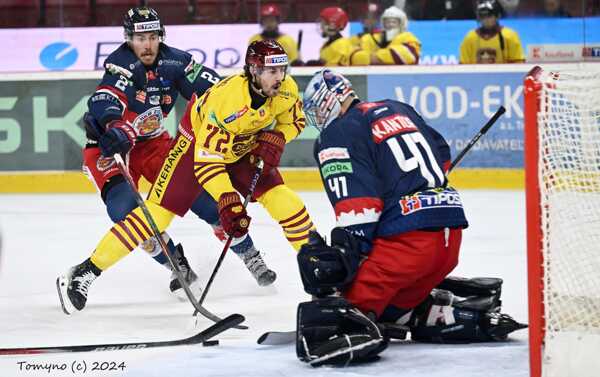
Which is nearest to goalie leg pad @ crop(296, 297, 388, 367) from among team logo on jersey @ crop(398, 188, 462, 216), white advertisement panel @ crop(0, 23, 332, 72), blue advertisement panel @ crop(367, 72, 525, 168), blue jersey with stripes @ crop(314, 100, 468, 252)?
blue jersey with stripes @ crop(314, 100, 468, 252)

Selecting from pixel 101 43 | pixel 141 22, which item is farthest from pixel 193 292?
pixel 101 43

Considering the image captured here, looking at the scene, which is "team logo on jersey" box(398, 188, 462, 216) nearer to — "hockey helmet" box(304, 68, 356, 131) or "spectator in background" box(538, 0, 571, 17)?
"hockey helmet" box(304, 68, 356, 131)

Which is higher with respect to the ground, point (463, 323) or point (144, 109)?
point (144, 109)

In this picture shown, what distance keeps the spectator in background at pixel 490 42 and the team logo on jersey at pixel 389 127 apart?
496 centimetres

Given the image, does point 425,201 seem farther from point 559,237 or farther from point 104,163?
point 104,163

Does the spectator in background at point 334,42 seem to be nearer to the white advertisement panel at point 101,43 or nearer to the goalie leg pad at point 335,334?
the white advertisement panel at point 101,43

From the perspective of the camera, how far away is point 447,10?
920 cm

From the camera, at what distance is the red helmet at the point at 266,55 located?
4.34 meters

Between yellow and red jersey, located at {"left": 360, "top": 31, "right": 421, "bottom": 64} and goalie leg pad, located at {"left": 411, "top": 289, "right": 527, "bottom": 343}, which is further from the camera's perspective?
yellow and red jersey, located at {"left": 360, "top": 31, "right": 421, "bottom": 64}

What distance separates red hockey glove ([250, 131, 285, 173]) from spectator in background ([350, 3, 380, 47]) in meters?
4.31

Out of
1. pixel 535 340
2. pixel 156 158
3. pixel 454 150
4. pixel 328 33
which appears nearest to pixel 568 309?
pixel 535 340

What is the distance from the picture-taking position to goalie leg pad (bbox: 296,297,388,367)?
3352mm

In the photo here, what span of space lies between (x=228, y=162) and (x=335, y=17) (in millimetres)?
4394

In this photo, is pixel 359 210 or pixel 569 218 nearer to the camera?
pixel 569 218
